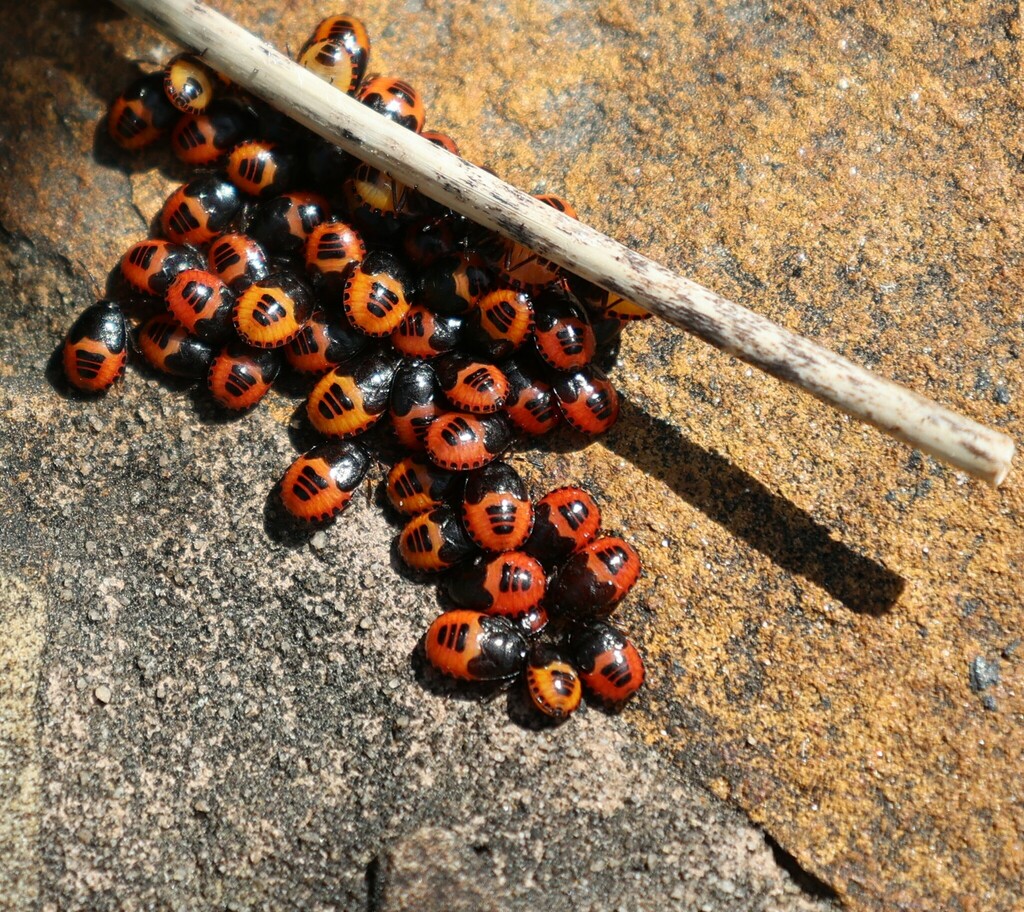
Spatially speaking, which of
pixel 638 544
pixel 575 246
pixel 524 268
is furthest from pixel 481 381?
pixel 638 544

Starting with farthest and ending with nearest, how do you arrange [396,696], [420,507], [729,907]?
1. [420,507]
2. [396,696]
3. [729,907]

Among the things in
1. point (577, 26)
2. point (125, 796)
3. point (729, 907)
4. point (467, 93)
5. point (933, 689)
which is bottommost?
point (125, 796)

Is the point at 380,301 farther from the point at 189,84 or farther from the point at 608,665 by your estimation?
the point at 608,665

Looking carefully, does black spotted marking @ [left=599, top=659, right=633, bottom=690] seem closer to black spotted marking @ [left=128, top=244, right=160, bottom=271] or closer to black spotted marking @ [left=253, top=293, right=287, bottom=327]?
black spotted marking @ [left=253, top=293, right=287, bottom=327]

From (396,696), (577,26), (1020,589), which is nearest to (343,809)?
(396,696)

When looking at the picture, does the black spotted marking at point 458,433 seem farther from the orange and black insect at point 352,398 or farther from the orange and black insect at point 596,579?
the orange and black insect at point 596,579

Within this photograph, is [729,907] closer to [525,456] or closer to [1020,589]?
[1020,589]
